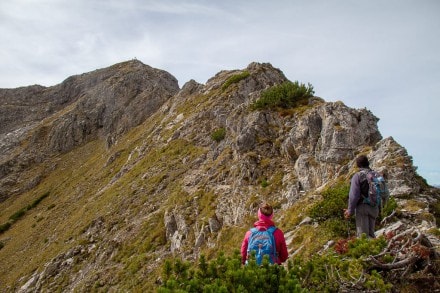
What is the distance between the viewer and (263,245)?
26.6 ft

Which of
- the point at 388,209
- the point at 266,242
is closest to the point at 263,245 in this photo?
the point at 266,242

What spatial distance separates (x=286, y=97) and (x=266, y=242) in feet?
64.0

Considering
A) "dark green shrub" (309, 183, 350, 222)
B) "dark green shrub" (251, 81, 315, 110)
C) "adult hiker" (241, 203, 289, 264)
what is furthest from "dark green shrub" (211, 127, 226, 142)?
"adult hiker" (241, 203, 289, 264)

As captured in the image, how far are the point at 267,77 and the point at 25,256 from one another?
3172 centimetres

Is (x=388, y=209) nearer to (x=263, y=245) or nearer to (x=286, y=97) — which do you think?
(x=263, y=245)

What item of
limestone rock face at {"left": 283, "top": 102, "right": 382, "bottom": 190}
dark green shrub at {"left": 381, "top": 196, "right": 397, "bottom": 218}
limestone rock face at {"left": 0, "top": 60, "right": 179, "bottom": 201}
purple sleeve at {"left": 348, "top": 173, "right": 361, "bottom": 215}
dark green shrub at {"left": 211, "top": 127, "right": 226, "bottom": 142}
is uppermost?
limestone rock face at {"left": 0, "top": 60, "right": 179, "bottom": 201}

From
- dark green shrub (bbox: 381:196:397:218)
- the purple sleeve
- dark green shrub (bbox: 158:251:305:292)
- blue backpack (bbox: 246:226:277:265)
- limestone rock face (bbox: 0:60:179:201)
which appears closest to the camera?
dark green shrub (bbox: 158:251:305:292)

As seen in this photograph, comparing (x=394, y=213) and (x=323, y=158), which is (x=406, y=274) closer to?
(x=394, y=213)

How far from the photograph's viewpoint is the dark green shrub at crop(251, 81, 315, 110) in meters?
26.3

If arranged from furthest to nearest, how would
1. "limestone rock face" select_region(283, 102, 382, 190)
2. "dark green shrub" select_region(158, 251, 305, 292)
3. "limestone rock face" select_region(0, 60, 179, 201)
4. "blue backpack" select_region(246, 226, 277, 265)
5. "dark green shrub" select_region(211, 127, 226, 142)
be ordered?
"limestone rock face" select_region(0, 60, 179, 201), "dark green shrub" select_region(211, 127, 226, 142), "limestone rock face" select_region(283, 102, 382, 190), "blue backpack" select_region(246, 226, 277, 265), "dark green shrub" select_region(158, 251, 305, 292)

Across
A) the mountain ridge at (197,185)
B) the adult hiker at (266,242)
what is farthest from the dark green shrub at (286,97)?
the adult hiker at (266,242)

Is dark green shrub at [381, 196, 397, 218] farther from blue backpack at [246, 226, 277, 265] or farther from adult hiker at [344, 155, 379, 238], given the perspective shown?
blue backpack at [246, 226, 277, 265]

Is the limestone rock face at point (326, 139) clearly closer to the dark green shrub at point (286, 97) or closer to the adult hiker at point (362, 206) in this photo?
the dark green shrub at point (286, 97)

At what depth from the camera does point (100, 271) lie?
23.7 meters
